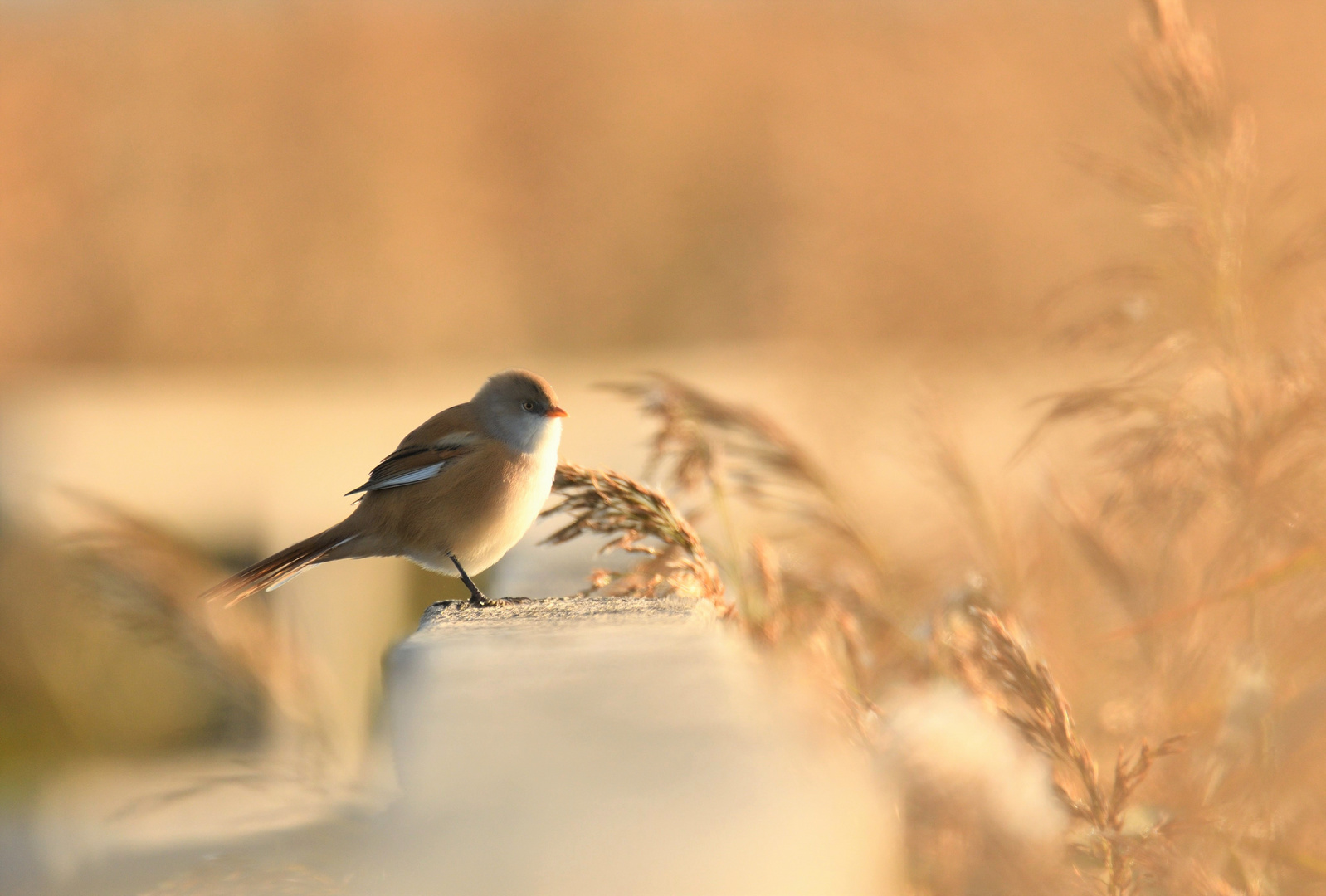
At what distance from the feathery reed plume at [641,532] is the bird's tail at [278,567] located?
1.77 ft

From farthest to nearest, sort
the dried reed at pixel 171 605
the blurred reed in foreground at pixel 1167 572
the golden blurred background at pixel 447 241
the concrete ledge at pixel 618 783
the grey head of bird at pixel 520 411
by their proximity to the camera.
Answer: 1. the golden blurred background at pixel 447 241
2. the dried reed at pixel 171 605
3. the grey head of bird at pixel 520 411
4. the blurred reed in foreground at pixel 1167 572
5. the concrete ledge at pixel 618 783

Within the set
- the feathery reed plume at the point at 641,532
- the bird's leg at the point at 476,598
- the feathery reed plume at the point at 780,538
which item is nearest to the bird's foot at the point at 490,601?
the bird's leg at the point at 476,598

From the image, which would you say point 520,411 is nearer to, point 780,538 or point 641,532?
point 641,532

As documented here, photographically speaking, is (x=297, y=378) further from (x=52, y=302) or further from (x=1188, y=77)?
(x=1188, y=77)

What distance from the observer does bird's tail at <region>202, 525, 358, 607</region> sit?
2.37 meters

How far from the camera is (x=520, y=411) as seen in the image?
8.85 ft

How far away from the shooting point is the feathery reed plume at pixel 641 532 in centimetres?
222

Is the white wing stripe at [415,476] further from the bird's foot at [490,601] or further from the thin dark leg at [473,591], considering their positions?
the bird's foot at [490,601]

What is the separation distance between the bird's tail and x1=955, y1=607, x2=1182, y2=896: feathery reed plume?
4.42 feet

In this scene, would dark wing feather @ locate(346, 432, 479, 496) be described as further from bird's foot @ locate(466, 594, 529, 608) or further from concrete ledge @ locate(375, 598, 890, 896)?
concrete ledge @ locate(375, 598, 890, 896)

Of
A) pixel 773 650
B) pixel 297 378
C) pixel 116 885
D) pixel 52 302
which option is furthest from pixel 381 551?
pixel 52 302

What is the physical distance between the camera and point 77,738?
9969mm

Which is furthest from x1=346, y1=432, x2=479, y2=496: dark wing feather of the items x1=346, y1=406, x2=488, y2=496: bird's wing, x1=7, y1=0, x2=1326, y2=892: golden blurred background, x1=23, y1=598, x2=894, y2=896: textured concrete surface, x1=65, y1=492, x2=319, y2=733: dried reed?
x1=7, y1=0, x2=1326, y2=892: golden blurred background

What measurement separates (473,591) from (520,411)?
1.43 ft
